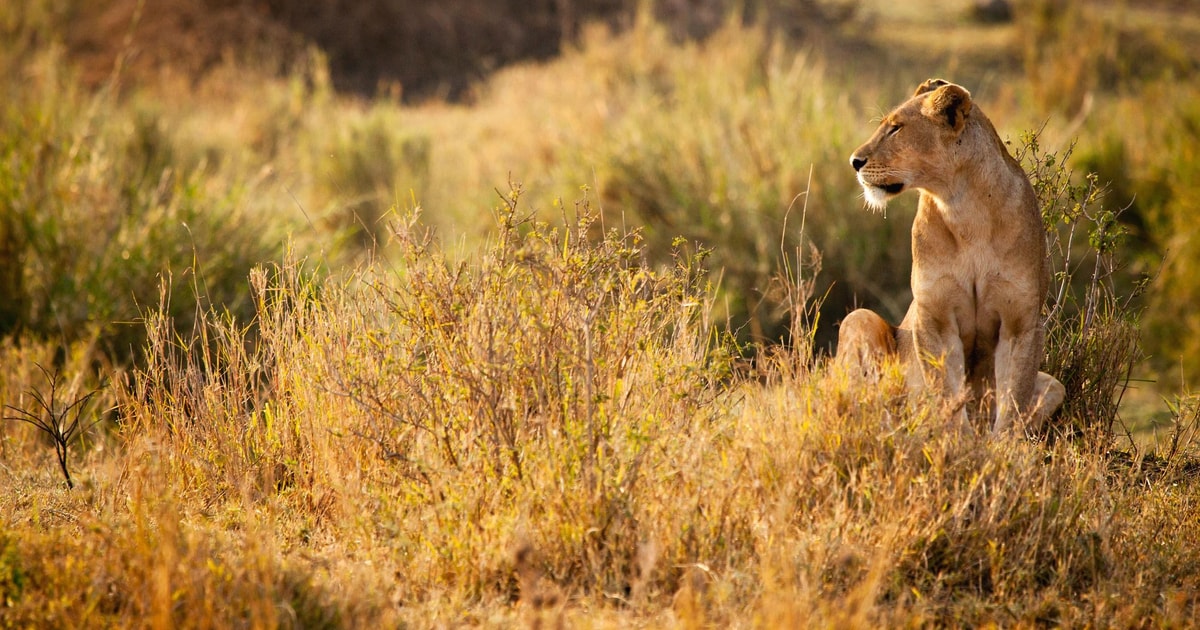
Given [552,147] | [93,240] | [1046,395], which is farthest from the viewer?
[552,147]

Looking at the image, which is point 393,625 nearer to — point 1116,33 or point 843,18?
point 1116,33

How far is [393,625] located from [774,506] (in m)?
1.33

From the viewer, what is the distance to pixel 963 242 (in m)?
4.75

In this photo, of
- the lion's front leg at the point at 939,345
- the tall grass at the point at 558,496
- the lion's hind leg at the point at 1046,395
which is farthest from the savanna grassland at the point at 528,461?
the lion's front leg at the point at 939,345

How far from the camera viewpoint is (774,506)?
13.1 feet

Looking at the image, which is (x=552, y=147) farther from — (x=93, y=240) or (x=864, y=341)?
(x=864, y=341)

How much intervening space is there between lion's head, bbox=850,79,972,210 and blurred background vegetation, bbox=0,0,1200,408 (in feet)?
1.34

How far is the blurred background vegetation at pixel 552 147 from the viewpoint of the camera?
7.71 metres

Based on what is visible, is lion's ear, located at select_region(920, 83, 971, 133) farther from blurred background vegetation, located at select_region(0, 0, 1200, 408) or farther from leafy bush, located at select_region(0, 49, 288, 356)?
leafy bush, located at select_region(0, 49, 288, 356)

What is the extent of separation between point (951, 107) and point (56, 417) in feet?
14.5

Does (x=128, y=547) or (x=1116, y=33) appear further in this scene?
(x=1116, y=33)

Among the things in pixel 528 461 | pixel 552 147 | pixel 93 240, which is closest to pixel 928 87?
pixel 528 461

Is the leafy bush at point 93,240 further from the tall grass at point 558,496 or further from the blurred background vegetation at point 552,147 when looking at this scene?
the tall grass at point 558,496

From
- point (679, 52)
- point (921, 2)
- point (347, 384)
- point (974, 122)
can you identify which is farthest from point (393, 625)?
point (921, 2)
